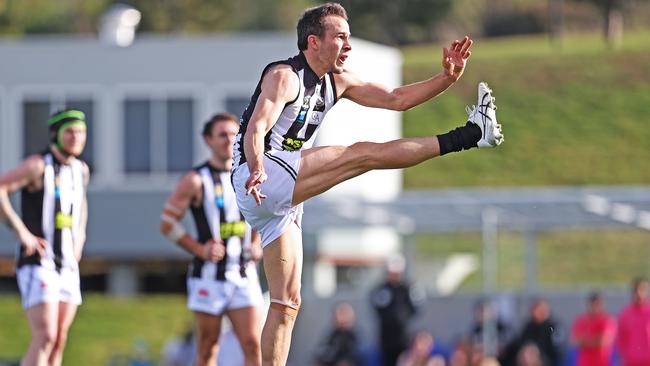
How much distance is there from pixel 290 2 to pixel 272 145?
7597 cm

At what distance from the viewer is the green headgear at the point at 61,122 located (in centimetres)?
1177

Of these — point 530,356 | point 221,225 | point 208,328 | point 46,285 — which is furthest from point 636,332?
point 46,285

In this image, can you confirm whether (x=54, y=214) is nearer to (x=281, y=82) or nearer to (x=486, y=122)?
(x=281, y=82)

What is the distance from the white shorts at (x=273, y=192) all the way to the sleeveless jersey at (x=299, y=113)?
117mm

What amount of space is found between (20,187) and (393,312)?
39.5ft

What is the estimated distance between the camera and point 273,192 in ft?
31.4

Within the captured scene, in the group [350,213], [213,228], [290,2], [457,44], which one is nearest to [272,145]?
[457,44]

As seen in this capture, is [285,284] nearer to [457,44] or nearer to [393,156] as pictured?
[393,156]

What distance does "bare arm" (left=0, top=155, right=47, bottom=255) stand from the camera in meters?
11.6

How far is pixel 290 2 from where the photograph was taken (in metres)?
85.1

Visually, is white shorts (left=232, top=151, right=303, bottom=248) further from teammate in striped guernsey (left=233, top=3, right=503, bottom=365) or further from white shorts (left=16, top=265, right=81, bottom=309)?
white shorts (left=16, top=265, right=81, bottom=309)

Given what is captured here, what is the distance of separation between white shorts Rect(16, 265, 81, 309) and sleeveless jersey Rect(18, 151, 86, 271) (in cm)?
6

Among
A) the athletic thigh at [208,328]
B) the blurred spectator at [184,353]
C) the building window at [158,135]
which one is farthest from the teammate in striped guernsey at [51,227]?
the building window at [158,135]

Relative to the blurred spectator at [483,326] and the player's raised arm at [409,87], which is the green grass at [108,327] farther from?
the player's raised arm at [409,87]
